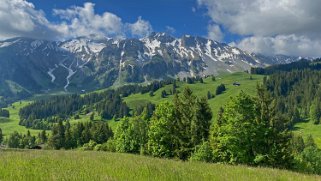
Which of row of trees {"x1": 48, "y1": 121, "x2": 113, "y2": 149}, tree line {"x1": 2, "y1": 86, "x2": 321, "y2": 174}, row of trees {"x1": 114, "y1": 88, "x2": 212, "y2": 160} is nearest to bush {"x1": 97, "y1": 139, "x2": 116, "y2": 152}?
tree line {"x1": 2, "y1": 86, "x2": 321, "y2": 174}

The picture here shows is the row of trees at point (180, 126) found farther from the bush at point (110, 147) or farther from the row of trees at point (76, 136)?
the row of trees at point (76, 136)

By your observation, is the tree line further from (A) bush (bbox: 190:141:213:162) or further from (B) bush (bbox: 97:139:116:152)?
(B) bush (bbox: 97:139:116:152)

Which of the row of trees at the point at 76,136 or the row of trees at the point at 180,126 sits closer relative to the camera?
the row of trees at the point at 180,126

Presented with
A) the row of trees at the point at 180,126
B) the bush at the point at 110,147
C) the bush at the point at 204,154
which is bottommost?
the bush at the point at 110,147

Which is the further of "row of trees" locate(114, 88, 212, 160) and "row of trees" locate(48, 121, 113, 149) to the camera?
"row of trees" locate(48, 121, 113, 149)

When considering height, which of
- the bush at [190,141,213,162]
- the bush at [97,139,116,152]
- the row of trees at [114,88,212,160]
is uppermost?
the row of trees at [114,88,212,160]

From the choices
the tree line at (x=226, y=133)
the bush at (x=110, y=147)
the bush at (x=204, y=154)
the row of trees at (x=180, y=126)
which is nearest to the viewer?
the tree line at (x=226, y=133)

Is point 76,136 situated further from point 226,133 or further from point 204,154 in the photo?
point 226,133

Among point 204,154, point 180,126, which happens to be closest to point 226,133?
point 204,154

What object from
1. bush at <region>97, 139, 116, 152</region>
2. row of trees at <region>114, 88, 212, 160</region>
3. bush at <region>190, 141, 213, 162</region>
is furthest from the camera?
bush at <region>97, 139, 116, 152</region>

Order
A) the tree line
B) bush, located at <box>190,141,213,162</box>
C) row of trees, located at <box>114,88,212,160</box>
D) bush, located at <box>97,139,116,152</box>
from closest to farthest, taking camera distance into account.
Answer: the tree line
bush, located at <box>190,141,213,162</box>
row of trees, located at <box>114,88,212,160</box>
bush, located at <box>97,139,116,152</box>

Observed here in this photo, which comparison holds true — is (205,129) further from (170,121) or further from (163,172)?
(163,172)

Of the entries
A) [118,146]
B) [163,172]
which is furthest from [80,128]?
[163,172]

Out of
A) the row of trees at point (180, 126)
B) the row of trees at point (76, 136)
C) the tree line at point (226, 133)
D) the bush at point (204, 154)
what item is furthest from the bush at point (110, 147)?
the bush at point (204, 154)
